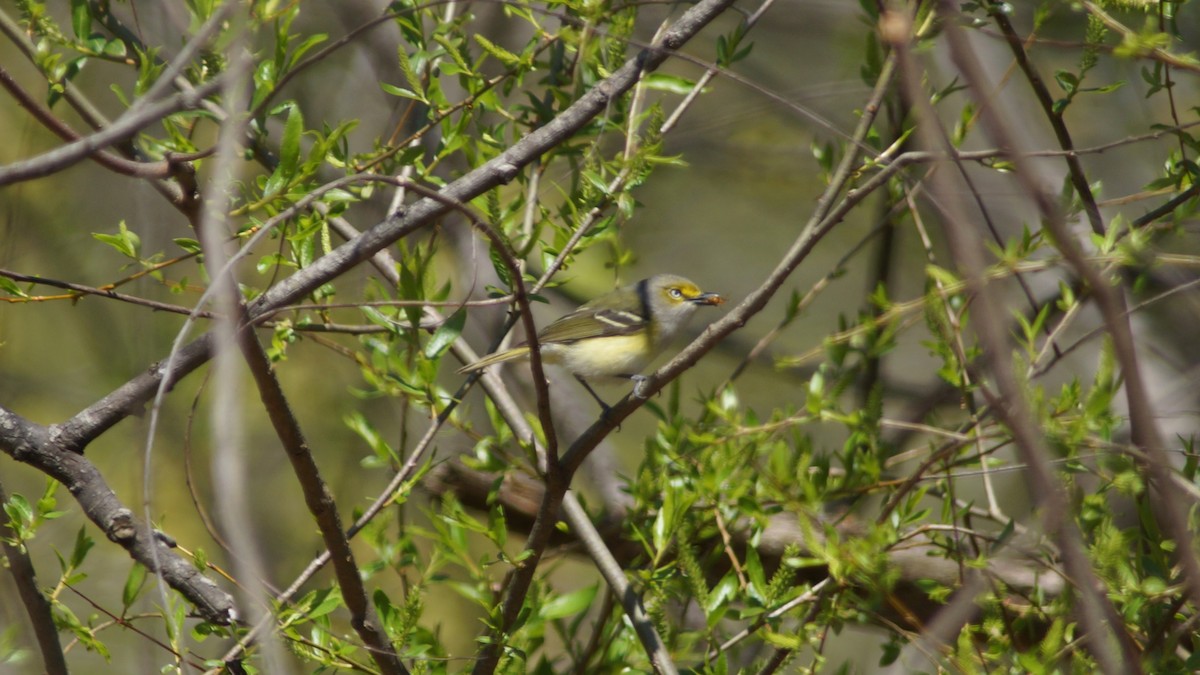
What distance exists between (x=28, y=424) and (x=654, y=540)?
1.60m

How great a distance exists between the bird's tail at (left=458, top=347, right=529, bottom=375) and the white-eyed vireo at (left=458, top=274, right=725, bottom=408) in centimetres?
73

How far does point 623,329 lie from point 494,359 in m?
1.53

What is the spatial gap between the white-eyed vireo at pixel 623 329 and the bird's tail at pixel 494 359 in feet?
2.39

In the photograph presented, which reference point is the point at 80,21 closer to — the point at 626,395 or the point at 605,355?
the point at 626,395

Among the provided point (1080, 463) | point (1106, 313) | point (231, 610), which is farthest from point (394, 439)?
point (1106, 313)

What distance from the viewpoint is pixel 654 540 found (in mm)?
2863

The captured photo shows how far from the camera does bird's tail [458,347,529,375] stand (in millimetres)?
3154

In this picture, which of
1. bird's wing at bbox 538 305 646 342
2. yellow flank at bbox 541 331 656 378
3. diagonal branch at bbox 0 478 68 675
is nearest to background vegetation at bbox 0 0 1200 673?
diagonal branch at bbox 0 478 68 675

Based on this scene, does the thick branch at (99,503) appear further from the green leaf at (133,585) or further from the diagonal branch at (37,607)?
the green leaf at (133,585)

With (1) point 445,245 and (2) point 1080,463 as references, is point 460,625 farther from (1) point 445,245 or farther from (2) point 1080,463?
(2) point 1080,463

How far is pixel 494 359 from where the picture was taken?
3.41 meters

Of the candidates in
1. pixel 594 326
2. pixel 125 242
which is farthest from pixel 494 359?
pixel 594 326

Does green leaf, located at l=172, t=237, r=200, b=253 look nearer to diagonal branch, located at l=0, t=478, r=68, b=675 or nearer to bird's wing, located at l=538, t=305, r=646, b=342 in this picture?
diagonal branch, located at l=0, t=478, r=68, b=675

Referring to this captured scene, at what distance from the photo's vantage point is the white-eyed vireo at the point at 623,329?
4746 millimetres
